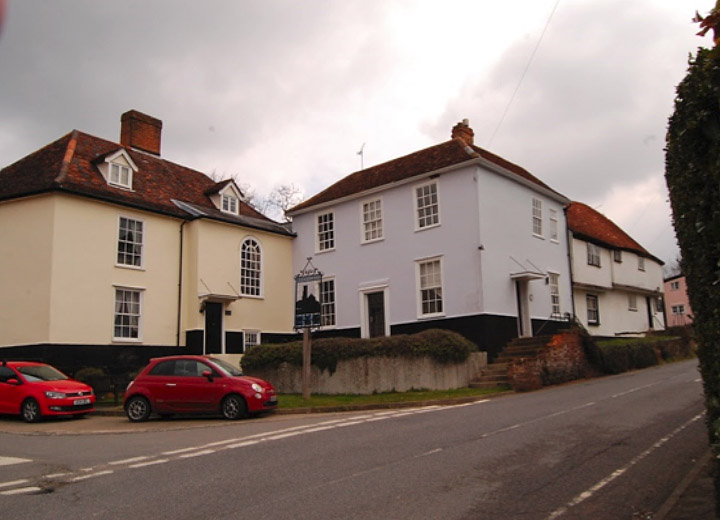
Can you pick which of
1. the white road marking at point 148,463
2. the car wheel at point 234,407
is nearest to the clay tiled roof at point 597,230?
the car wheel at point 234,407

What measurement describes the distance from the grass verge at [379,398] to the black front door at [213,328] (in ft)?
22.0

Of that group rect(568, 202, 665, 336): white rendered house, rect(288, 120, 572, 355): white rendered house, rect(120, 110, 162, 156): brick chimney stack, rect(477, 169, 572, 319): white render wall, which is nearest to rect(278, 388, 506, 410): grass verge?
rect(288, 120, 572, 355): white rendered house

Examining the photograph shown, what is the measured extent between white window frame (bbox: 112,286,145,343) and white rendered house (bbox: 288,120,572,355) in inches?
314

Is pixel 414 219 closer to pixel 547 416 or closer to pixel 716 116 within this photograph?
pixel 547 416

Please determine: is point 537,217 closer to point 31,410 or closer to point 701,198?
point 31,410

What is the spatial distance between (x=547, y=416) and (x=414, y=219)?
1357cm

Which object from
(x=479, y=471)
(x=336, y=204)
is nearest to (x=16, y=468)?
(x=479, y=471)

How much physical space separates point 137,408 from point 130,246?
9.86 m

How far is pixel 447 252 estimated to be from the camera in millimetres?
24672

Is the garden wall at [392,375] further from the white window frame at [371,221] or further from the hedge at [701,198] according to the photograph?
the hedge at [701,198]

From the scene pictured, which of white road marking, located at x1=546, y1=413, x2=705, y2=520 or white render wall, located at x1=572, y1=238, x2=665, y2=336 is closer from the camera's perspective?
white road marking, located at x1=546, y1=413, x2=705, y2=520

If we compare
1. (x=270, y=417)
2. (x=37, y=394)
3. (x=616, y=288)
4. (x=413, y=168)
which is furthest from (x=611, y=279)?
(x=37, y=394)

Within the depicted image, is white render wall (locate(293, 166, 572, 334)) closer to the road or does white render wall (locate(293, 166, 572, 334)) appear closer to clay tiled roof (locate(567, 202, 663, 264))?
clay tiled roof (locate(567, 202, 663, 264))

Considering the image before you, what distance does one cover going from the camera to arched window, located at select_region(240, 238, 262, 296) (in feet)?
93.2
